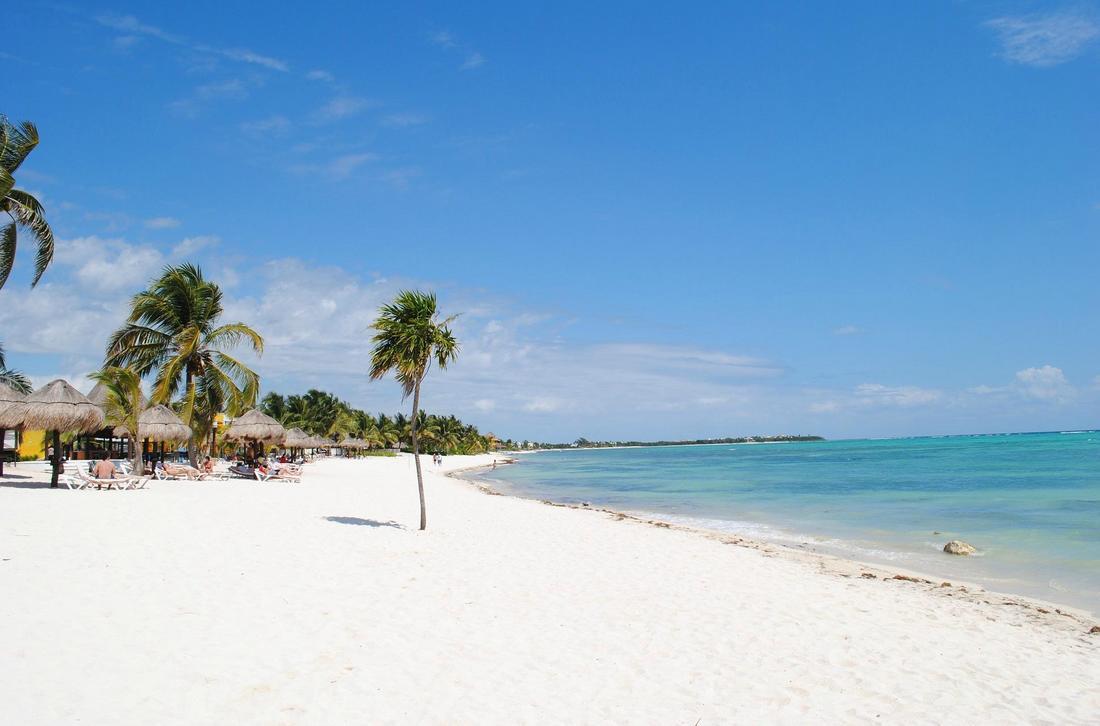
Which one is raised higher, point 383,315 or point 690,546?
point 383,315

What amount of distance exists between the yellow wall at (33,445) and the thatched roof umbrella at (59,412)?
22.0 m

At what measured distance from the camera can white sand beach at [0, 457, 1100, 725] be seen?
458 cm

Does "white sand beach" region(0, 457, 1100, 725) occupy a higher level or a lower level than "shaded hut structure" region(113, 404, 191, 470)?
lower

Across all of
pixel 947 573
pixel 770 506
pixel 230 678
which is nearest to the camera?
pixel 230 678

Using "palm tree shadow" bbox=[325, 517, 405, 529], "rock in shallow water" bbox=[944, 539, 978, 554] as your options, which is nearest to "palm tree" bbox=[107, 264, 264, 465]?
"palm tree shadow" bbox=[325, 517, 405, 529]

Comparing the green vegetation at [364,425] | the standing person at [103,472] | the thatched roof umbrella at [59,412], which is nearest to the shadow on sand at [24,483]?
the thatched roof umbrella at [59,412]

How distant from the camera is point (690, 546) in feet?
39.7

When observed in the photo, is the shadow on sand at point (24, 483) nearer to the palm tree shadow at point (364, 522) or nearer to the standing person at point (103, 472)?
the standing person at point (103, 472)

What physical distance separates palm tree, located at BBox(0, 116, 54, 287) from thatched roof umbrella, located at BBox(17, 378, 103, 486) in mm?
4013

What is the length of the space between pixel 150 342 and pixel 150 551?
1618 centimetres

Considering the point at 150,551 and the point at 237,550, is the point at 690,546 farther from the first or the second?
the point at 150,551

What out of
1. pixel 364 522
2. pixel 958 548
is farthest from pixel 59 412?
pixel 958 548

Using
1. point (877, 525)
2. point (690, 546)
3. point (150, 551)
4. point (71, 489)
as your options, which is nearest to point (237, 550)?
point (150, 551)

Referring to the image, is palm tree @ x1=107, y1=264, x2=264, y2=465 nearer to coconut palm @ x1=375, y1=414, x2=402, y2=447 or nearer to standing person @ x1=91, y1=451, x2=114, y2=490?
standing person @ x1=91, y1=451, x2=114, y2=490
